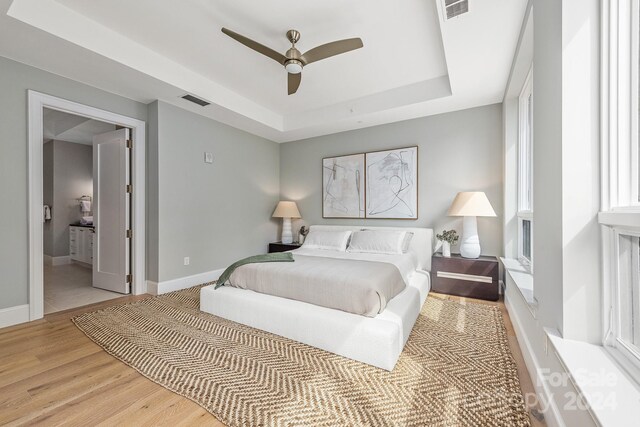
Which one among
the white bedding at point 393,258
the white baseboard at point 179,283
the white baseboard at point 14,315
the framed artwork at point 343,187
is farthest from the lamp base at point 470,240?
the white baseboard at point 14,315

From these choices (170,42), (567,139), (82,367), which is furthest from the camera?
(170,42)

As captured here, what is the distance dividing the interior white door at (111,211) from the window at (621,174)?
441 cm

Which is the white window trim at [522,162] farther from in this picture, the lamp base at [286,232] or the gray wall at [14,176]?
the gray wall at [14,176]

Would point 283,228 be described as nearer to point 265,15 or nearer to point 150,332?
point 150,332

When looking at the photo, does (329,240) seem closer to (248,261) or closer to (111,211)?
(248,261)

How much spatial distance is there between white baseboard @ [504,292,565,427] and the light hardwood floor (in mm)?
53

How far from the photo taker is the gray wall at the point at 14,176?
2504mm

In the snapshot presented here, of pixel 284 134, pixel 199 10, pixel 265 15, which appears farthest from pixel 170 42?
pixel 284 134

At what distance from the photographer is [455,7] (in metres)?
1.94

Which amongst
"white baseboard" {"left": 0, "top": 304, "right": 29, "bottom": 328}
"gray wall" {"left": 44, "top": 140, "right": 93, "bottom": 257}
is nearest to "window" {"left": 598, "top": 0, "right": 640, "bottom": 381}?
"white baseboard" {"left": 0, "top": 304, "right": 29, "bottom": 328}

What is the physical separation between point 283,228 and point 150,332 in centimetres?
292

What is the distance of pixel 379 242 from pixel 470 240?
113 centimetres

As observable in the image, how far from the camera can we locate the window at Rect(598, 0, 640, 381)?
39.7 inches

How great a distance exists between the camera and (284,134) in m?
4.85
